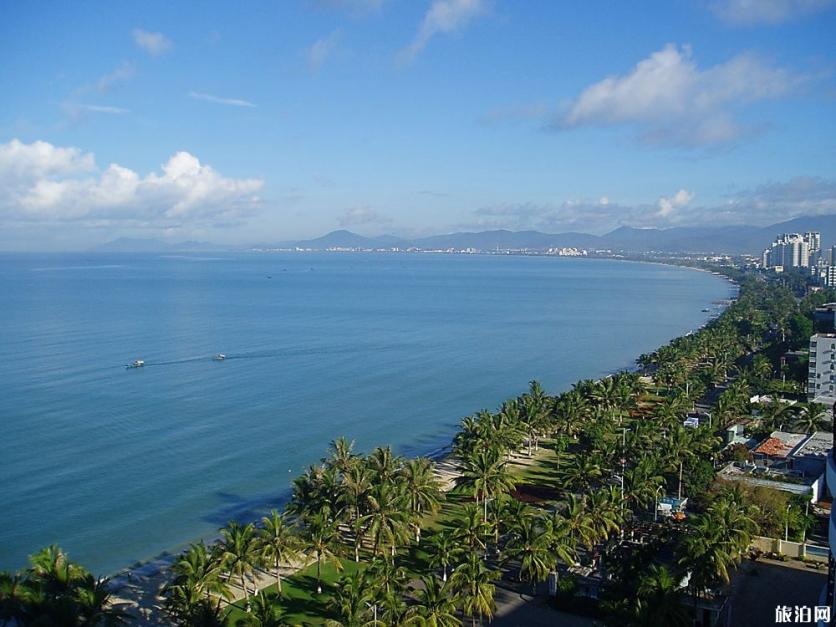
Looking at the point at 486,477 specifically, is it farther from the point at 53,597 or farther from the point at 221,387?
the point at 221,387

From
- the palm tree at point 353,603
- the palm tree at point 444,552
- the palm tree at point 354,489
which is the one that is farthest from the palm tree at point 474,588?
→ the palm tree at point 354,489

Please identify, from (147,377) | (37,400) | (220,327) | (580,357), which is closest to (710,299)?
(580,357)

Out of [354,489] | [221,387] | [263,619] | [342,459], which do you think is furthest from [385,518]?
[221,387]

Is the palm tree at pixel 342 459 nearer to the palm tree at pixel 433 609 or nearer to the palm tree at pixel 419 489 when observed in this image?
the palm tree at pixel 419 489

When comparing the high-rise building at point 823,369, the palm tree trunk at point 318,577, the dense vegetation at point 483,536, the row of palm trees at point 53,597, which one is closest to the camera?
the row of palm trees at point 53,597

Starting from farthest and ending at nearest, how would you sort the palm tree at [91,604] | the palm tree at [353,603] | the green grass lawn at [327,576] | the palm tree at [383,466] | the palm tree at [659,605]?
the palm tree at [383,466] → the green grass lawn at [327,576] → the palm tree at [353,603] → the palm tree at [659,605] → the palm tree at [91,604]

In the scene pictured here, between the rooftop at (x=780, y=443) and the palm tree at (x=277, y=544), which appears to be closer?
the palm tree at (x=277, y=544)
